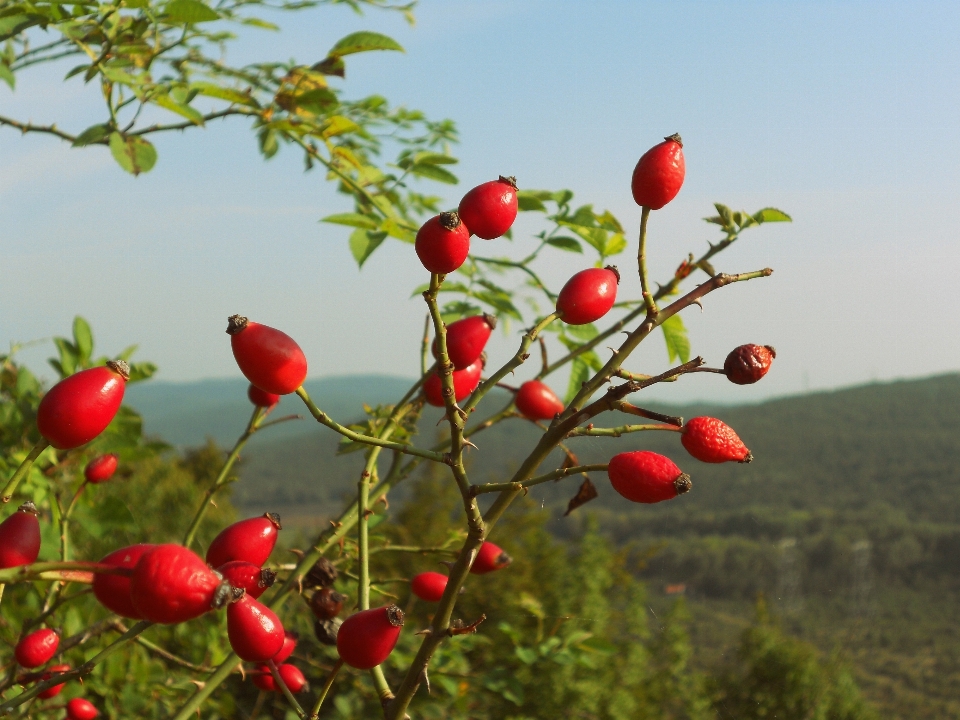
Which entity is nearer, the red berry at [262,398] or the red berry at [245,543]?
the red berry at [245,543]

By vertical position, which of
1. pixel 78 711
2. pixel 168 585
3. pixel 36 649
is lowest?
pixel 78 711

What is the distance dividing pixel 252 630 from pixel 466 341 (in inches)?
13.3

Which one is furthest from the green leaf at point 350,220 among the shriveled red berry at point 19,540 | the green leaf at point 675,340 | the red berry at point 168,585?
the red berry at point 168,585

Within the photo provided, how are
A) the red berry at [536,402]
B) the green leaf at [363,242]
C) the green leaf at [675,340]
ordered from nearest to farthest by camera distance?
the red berry at [536,402], the green leaf at [675,340], the green leaf at [363,242]

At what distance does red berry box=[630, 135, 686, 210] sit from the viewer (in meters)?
0.72

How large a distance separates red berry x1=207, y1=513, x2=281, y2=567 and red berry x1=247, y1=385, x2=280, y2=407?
35 cm

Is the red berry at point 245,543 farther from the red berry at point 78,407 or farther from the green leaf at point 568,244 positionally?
the green leaf at point 568,244

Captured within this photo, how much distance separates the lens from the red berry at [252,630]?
0.59 metres

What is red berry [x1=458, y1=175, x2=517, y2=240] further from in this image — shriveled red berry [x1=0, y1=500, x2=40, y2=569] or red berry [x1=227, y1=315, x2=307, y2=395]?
shriveled red berry [x1=0, y1=500, x2=40, y2=569]

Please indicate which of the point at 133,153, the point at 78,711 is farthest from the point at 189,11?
the point at 78,711

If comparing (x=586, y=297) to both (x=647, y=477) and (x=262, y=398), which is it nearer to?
(x=647, y=477)

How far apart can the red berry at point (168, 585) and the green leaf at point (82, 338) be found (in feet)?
4.03

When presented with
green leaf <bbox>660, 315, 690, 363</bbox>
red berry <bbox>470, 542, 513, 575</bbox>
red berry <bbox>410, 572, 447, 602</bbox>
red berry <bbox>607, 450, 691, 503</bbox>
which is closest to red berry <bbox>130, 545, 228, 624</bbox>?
red berry <bbox>607, 450, 691, 503</bbox>

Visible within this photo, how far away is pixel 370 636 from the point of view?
674mm
